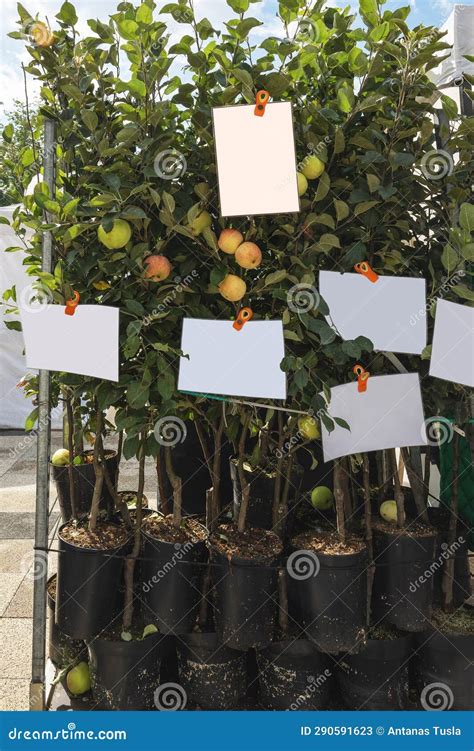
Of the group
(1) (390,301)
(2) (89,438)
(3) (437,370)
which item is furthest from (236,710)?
(1) (390,301)

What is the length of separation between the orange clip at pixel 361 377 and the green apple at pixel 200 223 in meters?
0.51

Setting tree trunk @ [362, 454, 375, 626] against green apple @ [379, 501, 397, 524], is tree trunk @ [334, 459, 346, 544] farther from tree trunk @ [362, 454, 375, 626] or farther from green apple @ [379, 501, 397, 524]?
green apple @ [379, 501, 397, 524]

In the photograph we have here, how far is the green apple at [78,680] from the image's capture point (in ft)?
5.97

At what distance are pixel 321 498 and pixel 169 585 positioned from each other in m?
0.57

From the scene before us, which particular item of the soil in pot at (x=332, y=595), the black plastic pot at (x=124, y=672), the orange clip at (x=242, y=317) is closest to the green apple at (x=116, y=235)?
the orange clip at (x=242, y=317)

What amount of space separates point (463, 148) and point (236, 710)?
1611mm

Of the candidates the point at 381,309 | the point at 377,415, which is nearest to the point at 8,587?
the point at 377,415

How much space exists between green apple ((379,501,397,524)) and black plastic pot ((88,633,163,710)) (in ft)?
2.38

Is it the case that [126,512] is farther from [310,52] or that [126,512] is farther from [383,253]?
[310,52]

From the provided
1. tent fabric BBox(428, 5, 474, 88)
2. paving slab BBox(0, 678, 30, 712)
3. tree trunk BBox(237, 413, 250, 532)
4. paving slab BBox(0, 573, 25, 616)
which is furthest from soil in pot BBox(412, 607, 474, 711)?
tent fabric BBox(428, 5, 474, 88)

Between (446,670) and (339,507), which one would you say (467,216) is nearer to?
(339,507)

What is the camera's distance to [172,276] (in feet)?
5.23

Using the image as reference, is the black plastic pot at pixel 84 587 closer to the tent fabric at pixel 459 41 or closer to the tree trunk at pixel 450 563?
the tree trunk at pixel 450 563

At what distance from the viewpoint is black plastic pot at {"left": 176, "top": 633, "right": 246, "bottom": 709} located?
1.73 m
